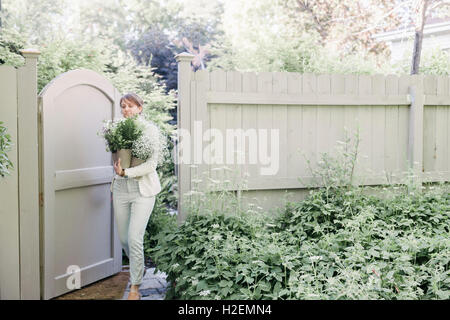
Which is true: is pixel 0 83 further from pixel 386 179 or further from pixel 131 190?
pixel 386 179

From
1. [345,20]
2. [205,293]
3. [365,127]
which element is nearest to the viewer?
[205,293]

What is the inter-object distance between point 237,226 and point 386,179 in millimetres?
1876

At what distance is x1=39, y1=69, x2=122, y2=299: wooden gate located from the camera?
3855 mm

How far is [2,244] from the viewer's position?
144 inches

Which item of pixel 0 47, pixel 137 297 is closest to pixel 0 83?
pixel 0 47

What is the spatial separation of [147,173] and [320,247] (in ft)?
4.88

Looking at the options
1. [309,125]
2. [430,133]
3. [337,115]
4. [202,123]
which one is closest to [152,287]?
[202,123]

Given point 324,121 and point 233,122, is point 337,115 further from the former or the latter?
point 233,122

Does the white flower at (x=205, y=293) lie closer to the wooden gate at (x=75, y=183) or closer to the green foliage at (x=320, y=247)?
the green foliage at (x=320, y=247)

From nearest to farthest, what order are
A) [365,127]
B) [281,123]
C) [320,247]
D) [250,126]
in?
[320,247], [250,126], [281,123], [365,127]

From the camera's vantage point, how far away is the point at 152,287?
4348 millimetres
